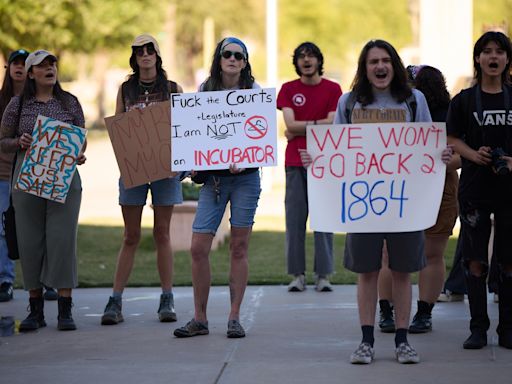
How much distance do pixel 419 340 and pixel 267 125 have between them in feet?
5.87

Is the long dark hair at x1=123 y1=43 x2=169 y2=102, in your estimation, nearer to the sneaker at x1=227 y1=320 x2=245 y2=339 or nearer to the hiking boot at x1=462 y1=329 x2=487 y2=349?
the sneaker at x1=227 y1=320 x2=245 y2=339

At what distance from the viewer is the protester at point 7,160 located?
934 centimetres

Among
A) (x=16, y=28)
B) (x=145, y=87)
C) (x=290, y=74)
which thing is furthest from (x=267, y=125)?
(x=290, y=74)

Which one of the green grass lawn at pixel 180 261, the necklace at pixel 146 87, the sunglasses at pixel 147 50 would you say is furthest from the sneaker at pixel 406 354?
the green grass lawn at pixel 180 261

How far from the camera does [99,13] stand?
125 feet

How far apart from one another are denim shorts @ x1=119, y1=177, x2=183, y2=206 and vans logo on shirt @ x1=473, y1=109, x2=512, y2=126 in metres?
2.44

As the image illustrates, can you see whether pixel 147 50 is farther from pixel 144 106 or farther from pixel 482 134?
pixel 482 134

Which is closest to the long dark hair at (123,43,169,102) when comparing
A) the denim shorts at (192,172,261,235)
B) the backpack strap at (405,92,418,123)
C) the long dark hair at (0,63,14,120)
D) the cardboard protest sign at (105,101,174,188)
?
the cardboard protest sign at (105,101,174,188)

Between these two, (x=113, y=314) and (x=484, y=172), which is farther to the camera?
(x=113, y=314)

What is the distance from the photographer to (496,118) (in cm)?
729

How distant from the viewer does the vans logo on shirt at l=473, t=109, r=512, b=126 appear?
23.8ft

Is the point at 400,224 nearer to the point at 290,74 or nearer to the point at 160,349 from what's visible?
the point at 160,349

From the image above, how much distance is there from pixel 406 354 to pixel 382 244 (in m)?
0.68

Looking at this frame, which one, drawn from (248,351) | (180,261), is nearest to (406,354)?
(248,351)
